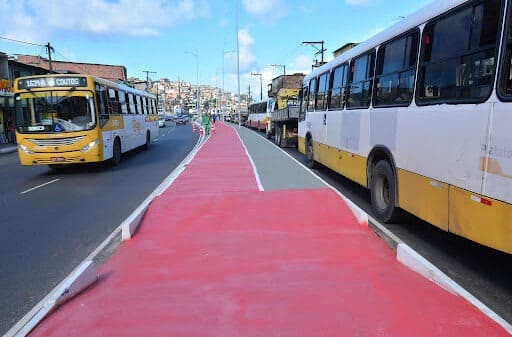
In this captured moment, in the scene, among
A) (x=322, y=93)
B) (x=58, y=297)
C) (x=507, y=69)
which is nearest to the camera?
(x=58, y=297)

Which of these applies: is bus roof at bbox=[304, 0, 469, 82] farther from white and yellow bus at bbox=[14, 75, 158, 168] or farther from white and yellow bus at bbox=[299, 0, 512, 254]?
white and yellow bus at bbox=[14, 75, 158, 168]

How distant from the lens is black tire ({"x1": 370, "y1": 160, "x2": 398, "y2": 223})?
6367 mm

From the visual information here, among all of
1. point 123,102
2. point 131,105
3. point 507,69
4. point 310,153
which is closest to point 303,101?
point 310,153

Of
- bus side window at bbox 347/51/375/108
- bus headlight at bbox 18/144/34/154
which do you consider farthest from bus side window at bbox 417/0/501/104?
bus headlight at bbox 18/144/34/154

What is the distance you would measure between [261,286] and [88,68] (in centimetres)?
7216

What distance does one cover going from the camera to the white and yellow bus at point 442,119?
12.9 feet

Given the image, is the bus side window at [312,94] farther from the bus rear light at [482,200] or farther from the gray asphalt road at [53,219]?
the bus rear light at [482,200]

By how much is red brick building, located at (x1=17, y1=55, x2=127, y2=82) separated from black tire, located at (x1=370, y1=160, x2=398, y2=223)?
63.7 meters

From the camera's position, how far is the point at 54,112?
41.1ft

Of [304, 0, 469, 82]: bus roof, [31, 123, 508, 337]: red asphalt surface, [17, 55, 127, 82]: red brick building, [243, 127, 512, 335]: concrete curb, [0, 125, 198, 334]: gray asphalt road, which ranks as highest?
[17, 55, 127, 82]: red brick building

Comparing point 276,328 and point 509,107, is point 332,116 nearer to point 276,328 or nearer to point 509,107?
point 509,107

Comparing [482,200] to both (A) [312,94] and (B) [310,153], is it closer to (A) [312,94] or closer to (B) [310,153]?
(B) [310,153]

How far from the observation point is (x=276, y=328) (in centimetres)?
323

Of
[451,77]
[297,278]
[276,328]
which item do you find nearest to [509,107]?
[451,77]
